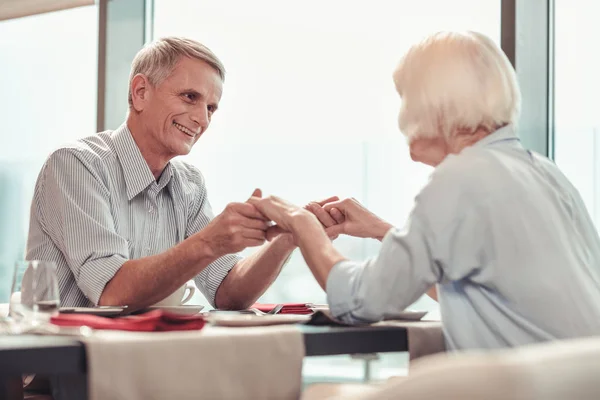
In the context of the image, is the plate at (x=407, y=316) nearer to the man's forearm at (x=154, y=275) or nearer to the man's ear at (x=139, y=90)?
the man's forearm at (x=154, y=275)

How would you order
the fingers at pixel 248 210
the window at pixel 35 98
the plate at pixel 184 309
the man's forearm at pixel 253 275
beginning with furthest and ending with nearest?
the window at pixel 35 98 < the man's forearm at pixel 253 275 < the fingers at pixel 248 210 < the plate at pixel 184 309

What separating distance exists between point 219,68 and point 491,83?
1.31 meters

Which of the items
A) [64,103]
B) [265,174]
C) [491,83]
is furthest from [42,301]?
[64,103]

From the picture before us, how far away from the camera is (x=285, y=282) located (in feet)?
12.8

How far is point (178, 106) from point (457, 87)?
1.27 m

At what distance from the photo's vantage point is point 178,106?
2.68 m

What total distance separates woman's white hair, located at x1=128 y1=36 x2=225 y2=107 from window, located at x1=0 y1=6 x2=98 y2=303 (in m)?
1.76

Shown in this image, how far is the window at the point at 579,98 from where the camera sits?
10.4ft

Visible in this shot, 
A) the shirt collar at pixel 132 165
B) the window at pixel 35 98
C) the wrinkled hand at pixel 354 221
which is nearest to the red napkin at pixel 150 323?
the wrinkled hand at pixel 354 221

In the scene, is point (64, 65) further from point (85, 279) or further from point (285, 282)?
point (85, 279)

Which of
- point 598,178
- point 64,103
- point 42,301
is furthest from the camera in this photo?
point 64,103

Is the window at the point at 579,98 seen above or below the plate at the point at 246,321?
above

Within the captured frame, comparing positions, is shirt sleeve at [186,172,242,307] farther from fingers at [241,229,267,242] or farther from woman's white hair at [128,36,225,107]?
fingers at [241,229,267,242]

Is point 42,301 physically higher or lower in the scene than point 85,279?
higher
